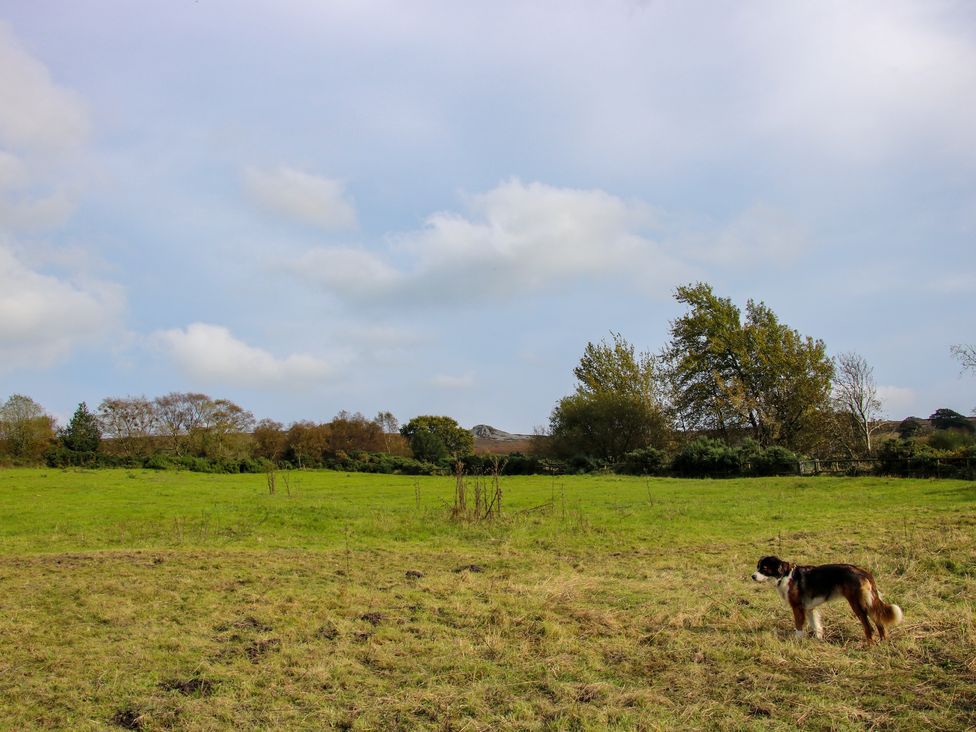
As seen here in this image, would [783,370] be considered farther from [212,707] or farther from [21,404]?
[21,404]

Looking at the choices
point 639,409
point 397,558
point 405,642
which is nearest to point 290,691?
point 405,642

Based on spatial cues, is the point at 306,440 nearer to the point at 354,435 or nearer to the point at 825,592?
the point at 354,435

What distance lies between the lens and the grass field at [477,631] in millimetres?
5406

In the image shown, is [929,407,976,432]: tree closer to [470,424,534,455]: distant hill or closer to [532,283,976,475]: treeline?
[532,283,976,475]: treeline

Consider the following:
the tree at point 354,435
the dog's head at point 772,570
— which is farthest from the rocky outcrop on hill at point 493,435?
the dog's head at point 772,570

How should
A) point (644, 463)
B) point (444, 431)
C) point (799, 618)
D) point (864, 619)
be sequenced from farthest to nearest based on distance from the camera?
point (444, 431) → point (644, 463) → point (799, 618) → point (864, 619)

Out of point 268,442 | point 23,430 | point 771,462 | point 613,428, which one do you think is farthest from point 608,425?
point 23,430

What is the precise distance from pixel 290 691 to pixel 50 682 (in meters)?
2.26

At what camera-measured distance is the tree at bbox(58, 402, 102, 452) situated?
48344mm

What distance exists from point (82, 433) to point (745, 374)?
48.4m

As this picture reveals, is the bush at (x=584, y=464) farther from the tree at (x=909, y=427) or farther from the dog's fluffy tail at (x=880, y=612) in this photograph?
the dog's fluffy tail at (x=880, y=612)

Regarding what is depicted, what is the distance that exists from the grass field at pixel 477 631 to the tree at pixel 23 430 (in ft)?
136

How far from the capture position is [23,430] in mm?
52500

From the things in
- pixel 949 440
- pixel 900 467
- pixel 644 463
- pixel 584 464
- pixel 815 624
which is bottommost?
pixel 815 624
